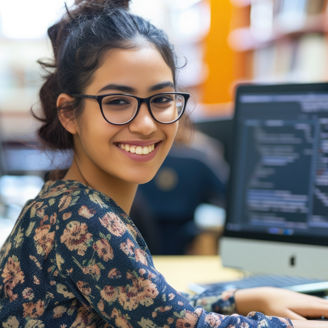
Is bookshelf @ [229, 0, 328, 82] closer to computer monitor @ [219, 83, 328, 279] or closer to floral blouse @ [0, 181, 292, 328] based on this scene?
computer monitor @ [219, 83, 328, 279]

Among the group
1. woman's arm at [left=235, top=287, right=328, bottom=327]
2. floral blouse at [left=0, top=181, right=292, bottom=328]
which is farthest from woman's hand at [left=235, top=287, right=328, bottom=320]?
floral blouse at [left=0, top=181, right=292, bottom=328]

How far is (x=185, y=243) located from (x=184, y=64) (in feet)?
5.78

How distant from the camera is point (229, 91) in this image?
16.7 ft

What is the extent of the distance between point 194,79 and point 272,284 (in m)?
4.54

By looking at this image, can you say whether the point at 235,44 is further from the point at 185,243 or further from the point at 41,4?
the point at 185,243

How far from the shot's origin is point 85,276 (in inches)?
30.7

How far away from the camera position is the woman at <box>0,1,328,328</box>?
775mm

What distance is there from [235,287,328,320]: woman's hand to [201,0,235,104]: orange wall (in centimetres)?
406

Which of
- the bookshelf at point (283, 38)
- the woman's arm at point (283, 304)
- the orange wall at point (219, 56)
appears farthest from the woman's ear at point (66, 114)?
the orange wall at point (219, 56)

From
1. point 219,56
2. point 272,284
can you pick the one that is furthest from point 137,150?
point 219,56

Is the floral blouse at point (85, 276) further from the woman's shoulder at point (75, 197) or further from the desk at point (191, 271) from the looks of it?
the desk at point (191, 271)

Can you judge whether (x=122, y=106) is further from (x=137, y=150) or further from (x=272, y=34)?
(x=272, y=34)

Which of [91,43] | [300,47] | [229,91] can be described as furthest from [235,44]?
[91,43]

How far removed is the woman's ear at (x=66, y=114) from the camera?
36.3 inches
